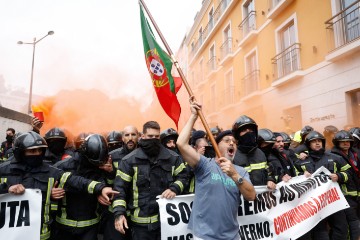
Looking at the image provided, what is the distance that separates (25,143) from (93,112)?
54.2 ft

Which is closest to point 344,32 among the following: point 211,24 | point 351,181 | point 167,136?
point 351,181

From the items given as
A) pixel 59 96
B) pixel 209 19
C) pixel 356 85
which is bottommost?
pixel 356 85

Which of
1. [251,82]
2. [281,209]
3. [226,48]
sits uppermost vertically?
[226,48]

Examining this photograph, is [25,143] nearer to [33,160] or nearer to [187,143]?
[33,160]

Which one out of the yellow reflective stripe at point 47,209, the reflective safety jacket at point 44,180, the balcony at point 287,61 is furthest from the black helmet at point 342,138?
the balcony at point 287,61

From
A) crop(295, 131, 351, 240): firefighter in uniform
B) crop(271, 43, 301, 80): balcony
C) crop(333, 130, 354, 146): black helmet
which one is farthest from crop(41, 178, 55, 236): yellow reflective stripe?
crop(271, 43, 301, 80): balcony

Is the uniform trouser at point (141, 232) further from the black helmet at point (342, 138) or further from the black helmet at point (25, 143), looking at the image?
the black helmet at point (342, 138)

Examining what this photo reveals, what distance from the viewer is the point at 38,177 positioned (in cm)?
293

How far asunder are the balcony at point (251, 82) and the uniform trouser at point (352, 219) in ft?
33.6

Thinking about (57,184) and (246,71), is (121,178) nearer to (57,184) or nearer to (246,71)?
(57,184)

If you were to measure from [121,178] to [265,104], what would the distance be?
38.5ft

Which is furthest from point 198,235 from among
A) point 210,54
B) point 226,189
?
point 210,54

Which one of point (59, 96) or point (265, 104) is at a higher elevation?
point (59, 96)

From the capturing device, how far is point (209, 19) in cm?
2264
